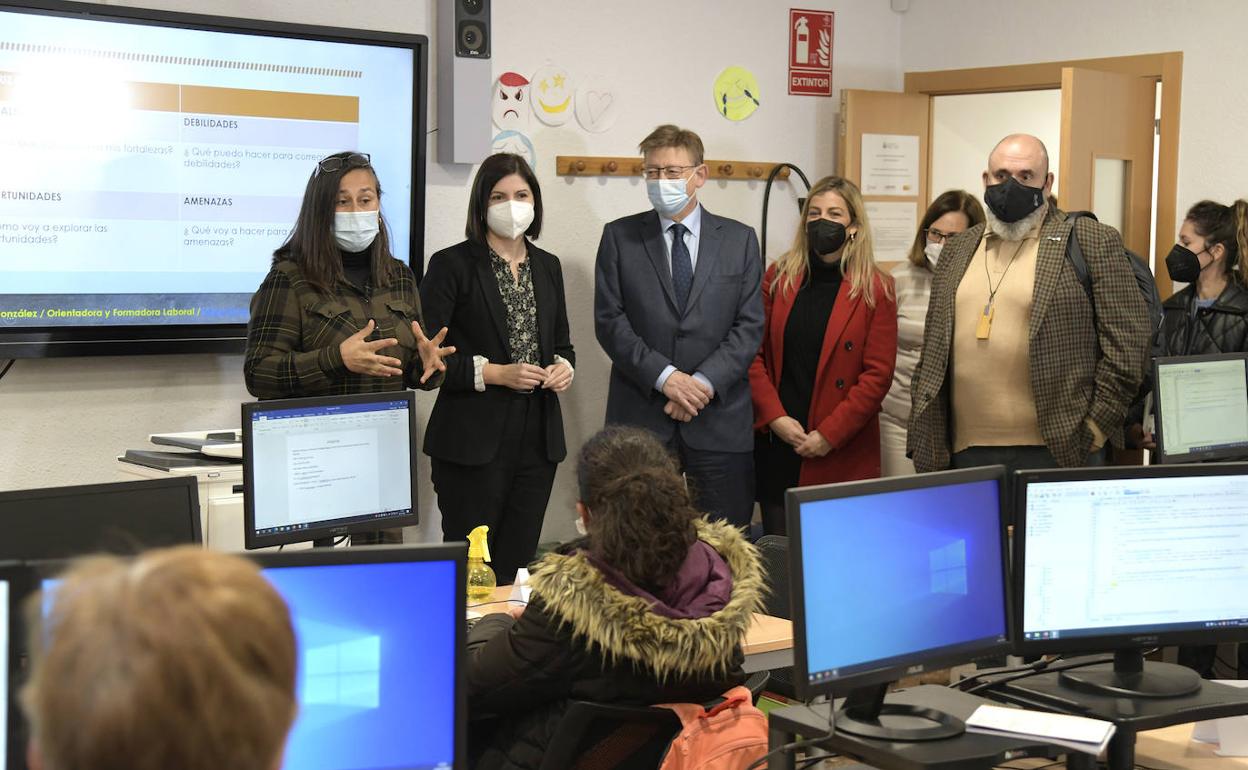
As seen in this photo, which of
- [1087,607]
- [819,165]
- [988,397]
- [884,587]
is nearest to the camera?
[884,587]

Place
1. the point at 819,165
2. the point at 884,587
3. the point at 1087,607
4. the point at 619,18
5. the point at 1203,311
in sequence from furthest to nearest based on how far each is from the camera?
1. the point at 819,165
2. the point at 619,18
3. the point at 1203,311
4. the point at 1087,607
5. the point at 884,587

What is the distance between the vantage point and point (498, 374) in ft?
13.4

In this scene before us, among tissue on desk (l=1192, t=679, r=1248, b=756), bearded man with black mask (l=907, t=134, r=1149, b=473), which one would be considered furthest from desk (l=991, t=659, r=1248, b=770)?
bearded man with black mask (l=907, t=134, r=1149, b=473)

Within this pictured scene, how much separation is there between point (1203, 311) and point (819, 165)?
1.85 metres

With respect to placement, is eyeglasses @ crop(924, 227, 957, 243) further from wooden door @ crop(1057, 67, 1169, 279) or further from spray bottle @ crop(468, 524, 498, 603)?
spray bottle @ crop(468, 524, 498, 603)

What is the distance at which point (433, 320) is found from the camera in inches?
162

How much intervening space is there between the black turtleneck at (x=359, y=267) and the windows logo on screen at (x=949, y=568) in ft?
5.94

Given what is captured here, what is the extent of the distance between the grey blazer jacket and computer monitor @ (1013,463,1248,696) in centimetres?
210

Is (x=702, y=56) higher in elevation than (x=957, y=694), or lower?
higher

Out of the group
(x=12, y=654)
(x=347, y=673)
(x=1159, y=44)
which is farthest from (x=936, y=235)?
(x=12, y=654)

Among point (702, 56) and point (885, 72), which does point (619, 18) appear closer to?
point (702, 56)

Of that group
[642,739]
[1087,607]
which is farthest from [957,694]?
[642,739]

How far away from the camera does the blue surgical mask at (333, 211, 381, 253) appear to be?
3.41 meters

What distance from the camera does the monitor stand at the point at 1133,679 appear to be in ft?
7.59
